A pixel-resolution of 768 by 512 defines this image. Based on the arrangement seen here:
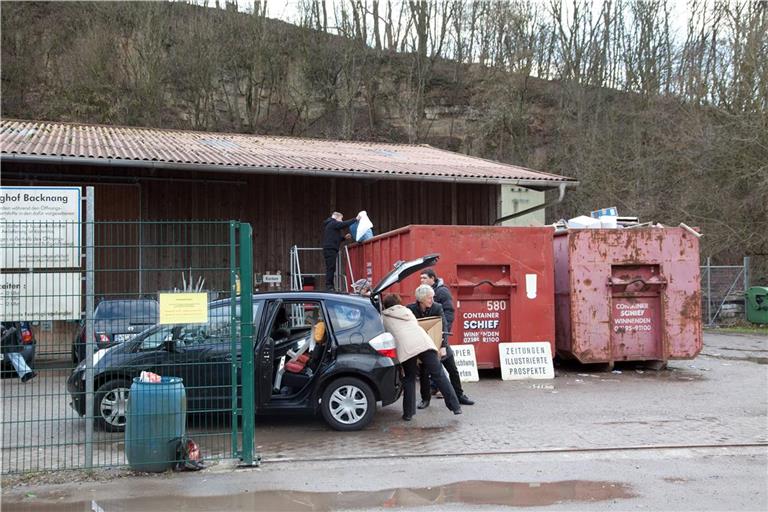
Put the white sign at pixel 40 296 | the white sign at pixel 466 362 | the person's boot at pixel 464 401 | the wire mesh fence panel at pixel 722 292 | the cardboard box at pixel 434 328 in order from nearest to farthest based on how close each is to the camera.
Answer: the white sign at pixel 40 296, the cardboard box at pixel 434 328, the person's boot at pixel 464 401, the white sign at pixel 466 362, the wire mesh fence panel at pixel 722 292

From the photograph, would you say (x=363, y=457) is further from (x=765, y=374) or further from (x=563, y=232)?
(x=765, y=374)

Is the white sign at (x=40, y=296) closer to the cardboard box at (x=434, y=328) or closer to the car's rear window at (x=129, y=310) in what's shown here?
the car's rear window at (x=129, y=310)

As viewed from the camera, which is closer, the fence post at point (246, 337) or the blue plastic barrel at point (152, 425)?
the blue plastic barrel at point (152, 425)

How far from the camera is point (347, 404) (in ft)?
26.2

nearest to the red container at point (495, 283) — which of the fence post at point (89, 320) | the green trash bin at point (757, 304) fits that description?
the fence post at point (89, 320)

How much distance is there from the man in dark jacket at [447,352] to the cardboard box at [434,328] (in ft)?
0.76

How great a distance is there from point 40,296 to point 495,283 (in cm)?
748

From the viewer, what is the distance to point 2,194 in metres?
6.30

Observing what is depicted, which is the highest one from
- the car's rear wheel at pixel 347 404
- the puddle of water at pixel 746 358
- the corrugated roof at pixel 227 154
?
the corrugated roof at pixel 227 154

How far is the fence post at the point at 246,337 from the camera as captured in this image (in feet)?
20.7

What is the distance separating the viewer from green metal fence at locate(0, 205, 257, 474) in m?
6.14

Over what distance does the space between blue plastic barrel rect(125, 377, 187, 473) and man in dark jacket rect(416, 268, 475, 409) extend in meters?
3.71

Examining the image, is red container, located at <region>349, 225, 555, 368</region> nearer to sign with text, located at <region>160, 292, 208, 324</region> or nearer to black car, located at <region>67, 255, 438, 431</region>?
black car, located at <region>67, 255, 438, 431</region>

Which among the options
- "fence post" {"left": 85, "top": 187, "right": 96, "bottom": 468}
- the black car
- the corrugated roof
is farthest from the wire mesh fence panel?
"fence post" {"left": 85, "top": 187, "right": 96, "bottom": 468}
